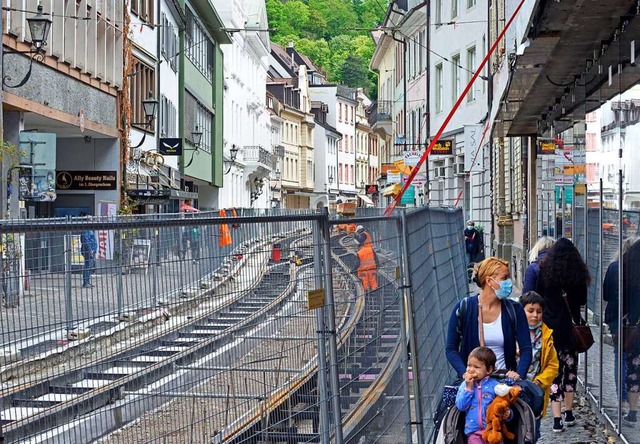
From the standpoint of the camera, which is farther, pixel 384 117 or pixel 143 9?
pixel 384 117

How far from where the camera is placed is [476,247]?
3130 centimetres

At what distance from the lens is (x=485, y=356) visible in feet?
23.7

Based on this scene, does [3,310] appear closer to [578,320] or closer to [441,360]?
[578,320]

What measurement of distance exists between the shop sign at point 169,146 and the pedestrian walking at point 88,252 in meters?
39.7

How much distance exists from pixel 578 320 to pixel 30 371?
7407mm

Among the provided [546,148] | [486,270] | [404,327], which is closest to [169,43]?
[546,148]

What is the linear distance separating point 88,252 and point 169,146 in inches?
1579

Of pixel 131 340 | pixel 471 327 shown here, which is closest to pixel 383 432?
pixel 471 327

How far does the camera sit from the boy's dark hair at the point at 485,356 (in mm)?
7234

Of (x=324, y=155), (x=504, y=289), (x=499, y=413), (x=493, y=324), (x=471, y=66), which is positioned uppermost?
(x=324, y=155)

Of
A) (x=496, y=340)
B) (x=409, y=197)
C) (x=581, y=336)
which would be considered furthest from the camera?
(x=409, y=197)

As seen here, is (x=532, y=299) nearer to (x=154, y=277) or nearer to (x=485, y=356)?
(x=485, y=356)

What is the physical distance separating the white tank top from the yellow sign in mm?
1765

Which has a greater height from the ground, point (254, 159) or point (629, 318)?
point (254, 159)
